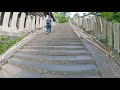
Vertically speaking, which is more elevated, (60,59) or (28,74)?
(60,59)

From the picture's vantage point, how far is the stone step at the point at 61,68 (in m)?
7.74

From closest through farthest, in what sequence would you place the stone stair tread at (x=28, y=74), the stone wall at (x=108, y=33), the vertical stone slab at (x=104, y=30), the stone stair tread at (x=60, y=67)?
the stone stair tread at (x=28, y=74) → the stone stair tread at (x=60, y=67) → the stone wall at (x=108, y=33) → the vertical stone slab at (x=104, y=30)

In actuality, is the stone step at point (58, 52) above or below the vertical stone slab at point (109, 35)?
below

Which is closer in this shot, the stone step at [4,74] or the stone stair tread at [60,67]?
the stone stair tread at [60,67]

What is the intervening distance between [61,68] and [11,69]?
1903mm

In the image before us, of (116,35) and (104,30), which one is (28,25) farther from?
(116,35)

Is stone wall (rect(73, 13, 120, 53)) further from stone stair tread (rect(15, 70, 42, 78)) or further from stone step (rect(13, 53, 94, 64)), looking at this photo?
stone stair tread (rect(15, 70, 42, 78))

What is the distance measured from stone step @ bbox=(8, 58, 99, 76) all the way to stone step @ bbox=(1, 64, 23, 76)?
0.20 m

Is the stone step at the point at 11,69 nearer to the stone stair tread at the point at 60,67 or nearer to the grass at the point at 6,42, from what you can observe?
the stone stair tread at the point at 60,67

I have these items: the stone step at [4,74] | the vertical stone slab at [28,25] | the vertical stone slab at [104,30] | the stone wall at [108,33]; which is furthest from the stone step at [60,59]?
the vertical stone slab at [28,25]

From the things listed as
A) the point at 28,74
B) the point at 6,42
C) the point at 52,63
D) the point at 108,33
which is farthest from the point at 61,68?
the point at 6,42

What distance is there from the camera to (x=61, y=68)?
804 centimetres

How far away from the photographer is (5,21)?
12289mm
